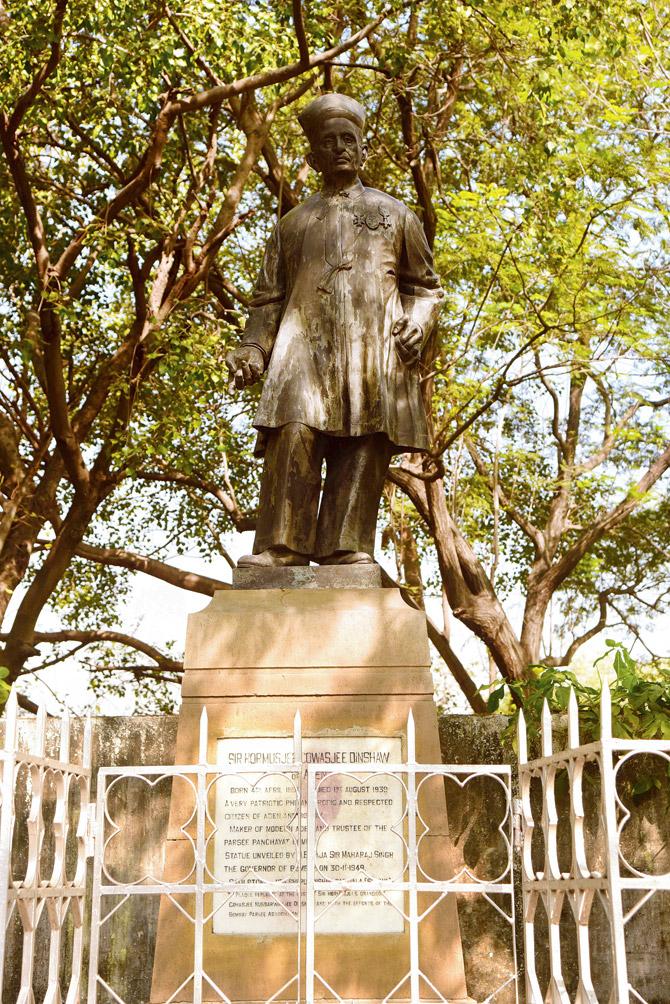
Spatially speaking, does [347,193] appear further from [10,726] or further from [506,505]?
[506,505]

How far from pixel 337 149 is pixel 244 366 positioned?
47.0 inches

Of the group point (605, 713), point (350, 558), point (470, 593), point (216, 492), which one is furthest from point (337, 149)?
point (216, 492)

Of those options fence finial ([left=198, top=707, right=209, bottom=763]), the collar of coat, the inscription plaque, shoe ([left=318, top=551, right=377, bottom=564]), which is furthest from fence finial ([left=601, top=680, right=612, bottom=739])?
the collar of coat

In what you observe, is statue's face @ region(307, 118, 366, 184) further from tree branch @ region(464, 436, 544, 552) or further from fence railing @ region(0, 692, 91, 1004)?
tree branch @ region(464, 436, 544, 552)

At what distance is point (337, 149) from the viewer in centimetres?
591

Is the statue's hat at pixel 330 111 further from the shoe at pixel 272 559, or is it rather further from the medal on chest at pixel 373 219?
the shoe at pixel 272 559

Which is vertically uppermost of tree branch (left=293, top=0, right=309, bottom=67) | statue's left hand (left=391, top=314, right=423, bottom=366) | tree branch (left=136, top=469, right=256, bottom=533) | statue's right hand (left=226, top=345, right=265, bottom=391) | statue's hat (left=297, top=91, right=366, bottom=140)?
tree branch (left=293, top=0, right=309, bottom=67)

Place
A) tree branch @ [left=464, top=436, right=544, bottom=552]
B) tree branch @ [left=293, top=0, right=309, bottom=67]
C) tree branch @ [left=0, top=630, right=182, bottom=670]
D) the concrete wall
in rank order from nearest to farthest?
the concrete wall < tree branch @ [left=293, top=0, right=309, bottom=67] < tree branch @ [left=0, top=630, right=182, bottom=670] < tree branch @ [left=464, top=436, right=544, bottom=552]

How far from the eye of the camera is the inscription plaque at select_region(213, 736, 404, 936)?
485 cm

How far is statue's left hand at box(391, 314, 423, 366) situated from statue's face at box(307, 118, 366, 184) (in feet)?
2.71

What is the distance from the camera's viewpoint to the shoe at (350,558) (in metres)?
5.56

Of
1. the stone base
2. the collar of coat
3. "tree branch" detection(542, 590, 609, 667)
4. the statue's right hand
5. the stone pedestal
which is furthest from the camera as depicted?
"tree branch" detection(542, 590, 609, 667)

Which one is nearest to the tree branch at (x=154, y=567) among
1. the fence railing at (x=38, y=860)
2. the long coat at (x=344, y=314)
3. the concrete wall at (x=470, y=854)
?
the concrete wall at (x=470, y=854)

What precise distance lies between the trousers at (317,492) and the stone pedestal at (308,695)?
228 millimetres
